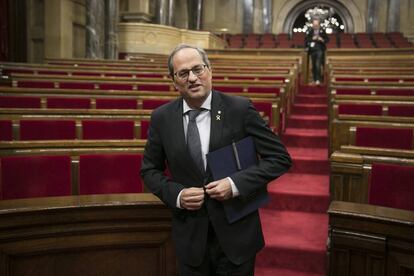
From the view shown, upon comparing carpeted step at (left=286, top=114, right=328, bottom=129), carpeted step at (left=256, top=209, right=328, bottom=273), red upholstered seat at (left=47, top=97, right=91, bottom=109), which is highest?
red upholstered seat at (left=47, top=97, right=91, bottom=109)

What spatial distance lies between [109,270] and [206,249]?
0.29m

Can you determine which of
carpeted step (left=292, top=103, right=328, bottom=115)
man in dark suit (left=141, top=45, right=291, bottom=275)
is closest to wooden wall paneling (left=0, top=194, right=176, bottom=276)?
man in dark suit (left=141, top=45, right=291, bottom=275)

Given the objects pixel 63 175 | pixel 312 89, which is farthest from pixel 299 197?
pixel 312 89

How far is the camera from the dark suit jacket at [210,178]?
0.81m

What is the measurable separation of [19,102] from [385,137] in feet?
5.97

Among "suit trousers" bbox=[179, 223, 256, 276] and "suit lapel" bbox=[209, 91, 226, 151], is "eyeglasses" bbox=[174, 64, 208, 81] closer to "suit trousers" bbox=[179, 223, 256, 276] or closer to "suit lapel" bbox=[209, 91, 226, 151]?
"suit lapel" bbox=[209, 91, 226, 151]

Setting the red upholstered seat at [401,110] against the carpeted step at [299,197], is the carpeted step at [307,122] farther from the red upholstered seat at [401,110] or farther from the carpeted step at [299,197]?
the carpeted step at [299,197]

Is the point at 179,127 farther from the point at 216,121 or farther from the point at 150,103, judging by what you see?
the point at 150,103

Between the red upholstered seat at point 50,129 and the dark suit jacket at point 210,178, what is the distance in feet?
3.67

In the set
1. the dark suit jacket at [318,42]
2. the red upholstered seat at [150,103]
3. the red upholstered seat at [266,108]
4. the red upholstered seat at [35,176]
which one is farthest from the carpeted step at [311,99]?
the red upholstered seat at [35,176]

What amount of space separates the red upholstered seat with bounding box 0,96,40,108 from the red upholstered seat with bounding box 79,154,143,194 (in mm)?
1180

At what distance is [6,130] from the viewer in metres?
1.81

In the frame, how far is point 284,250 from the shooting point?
5.08ft

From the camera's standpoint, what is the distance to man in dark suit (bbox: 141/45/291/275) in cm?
81
